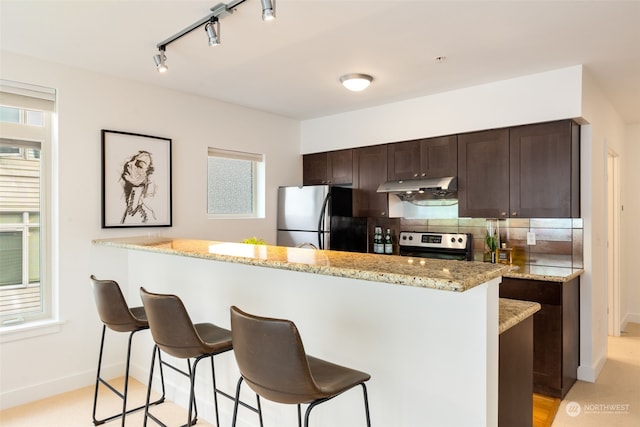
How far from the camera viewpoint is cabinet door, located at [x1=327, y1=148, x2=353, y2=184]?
14.7 feet

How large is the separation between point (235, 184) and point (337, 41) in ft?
7.00

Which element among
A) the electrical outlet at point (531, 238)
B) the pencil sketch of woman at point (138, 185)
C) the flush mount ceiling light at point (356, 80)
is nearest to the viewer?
the flush mount ceiling light at point (356, 80)

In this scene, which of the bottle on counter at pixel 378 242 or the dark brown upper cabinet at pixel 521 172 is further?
the bottle on counter at pixel 378 242

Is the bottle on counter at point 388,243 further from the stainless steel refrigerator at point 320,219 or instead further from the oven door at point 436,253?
the stainless steel refrigerator at point 320,219

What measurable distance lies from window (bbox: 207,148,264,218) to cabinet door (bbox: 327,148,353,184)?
30.0 inches

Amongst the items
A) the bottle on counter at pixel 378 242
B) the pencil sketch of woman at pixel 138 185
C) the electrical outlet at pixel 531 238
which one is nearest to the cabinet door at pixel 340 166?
the bottle on counter at pixel 378 242

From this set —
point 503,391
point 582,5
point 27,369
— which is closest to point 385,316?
point 503,391

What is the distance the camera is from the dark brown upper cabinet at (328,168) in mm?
4484

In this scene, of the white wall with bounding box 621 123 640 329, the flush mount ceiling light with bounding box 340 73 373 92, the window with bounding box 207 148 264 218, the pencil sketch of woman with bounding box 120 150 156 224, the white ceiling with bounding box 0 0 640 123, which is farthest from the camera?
the white wall with bounding box 621 123 640 329

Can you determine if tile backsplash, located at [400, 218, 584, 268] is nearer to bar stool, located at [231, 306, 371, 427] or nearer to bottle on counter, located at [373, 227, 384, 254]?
bottle on counter, located at [373, 227, 384, 254]

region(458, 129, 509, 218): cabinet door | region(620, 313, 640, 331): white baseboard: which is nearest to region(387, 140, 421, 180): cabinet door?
region(458, 129, 509, 218): cabinet door

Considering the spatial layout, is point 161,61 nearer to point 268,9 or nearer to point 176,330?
point 268,9

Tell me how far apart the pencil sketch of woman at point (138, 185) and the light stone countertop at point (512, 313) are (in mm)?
2831

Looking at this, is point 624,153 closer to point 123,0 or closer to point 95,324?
point 123,0
